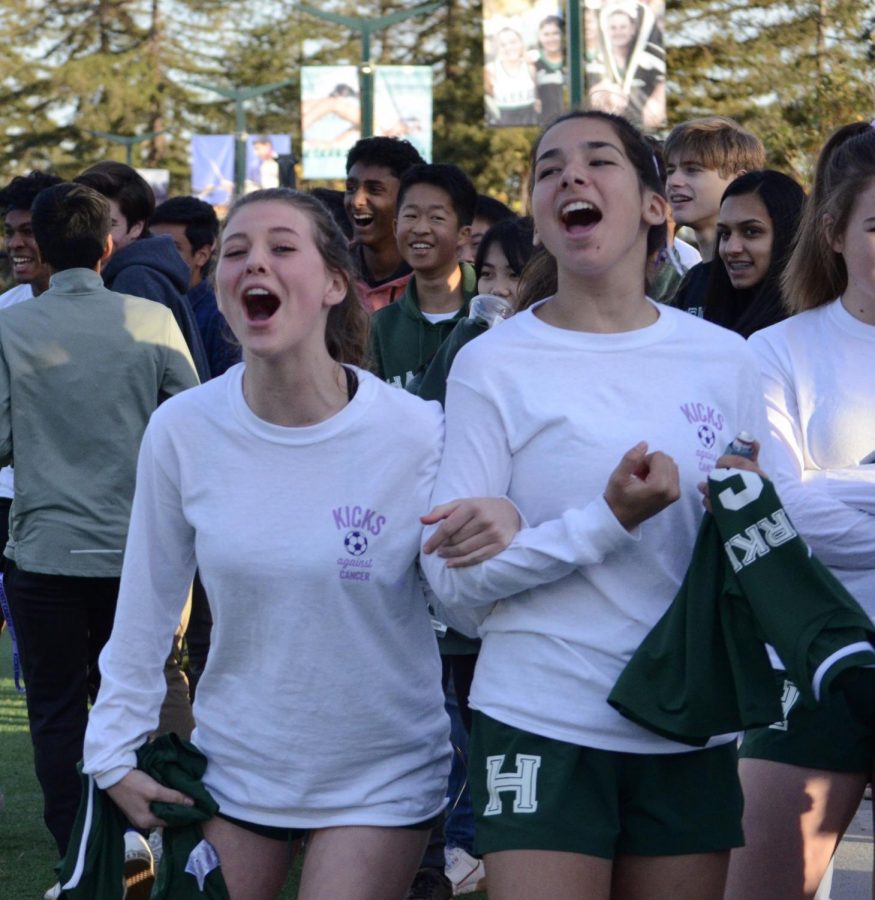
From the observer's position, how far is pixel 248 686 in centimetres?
336

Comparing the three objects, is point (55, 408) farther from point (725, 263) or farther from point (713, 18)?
point (713, 18)

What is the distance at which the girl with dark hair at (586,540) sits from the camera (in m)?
2.99

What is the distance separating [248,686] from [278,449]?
49 cm

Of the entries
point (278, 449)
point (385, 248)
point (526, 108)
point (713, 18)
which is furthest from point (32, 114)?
point (278, 449)

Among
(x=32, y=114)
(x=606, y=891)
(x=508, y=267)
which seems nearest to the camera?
(x=606, y=891)

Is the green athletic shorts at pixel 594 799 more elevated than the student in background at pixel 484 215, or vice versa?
the student in background at pixel 484 215

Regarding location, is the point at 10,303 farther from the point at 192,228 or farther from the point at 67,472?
the point at 67,472

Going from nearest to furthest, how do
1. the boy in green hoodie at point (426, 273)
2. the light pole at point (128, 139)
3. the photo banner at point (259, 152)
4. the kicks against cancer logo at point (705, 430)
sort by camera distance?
the kicks against cancer logo at point (705, 430) → the boy in green hoodie at point (426, 273) → the photo banner at point (259, 152) → the light pole at point (128, 139)

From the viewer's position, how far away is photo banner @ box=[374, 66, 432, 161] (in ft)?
118

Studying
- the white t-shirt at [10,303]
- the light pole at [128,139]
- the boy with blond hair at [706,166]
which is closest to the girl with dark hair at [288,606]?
the boy with blond hair at [706,166]

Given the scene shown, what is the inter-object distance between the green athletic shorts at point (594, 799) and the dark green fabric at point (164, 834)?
0.60 m

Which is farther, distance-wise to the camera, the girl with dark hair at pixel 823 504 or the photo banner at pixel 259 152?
the photo banner at pixel 259 152

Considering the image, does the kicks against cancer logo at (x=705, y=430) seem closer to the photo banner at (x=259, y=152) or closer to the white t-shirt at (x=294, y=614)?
the white t-shirt at (x=294, y=614)

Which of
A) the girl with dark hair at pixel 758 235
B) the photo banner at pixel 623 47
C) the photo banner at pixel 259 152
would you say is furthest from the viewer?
the photo banner at pixel 259 152
